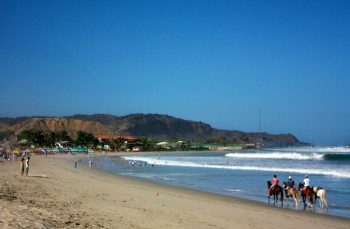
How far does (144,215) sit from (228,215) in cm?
349

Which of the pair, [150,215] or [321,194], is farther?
[321,194]

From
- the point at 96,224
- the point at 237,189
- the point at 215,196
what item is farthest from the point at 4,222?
the point at 237,189

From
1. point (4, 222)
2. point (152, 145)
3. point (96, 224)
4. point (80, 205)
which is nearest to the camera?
point (4, 222)

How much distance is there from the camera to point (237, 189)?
25.9m

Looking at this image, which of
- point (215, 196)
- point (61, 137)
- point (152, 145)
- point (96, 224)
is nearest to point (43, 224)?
point (96, 224)

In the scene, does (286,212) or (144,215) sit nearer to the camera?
(144,215)

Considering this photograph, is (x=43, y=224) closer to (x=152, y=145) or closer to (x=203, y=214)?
(x=203, y=214)

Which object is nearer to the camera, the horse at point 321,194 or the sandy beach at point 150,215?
the sandy beach at point 150,215

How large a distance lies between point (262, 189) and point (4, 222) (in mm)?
19751

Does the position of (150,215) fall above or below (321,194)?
below

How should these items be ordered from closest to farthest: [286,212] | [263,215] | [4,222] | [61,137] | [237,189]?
1. [4,222]
2. [263,215]
3. [286,212]
4. [237,189]
5. [61,137]

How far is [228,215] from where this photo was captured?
49.1ft

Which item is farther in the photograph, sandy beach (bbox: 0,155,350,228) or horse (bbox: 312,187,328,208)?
horse (bbox: 312,187,328,208)

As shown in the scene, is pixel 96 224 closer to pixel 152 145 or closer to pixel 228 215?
pixel 228 215
